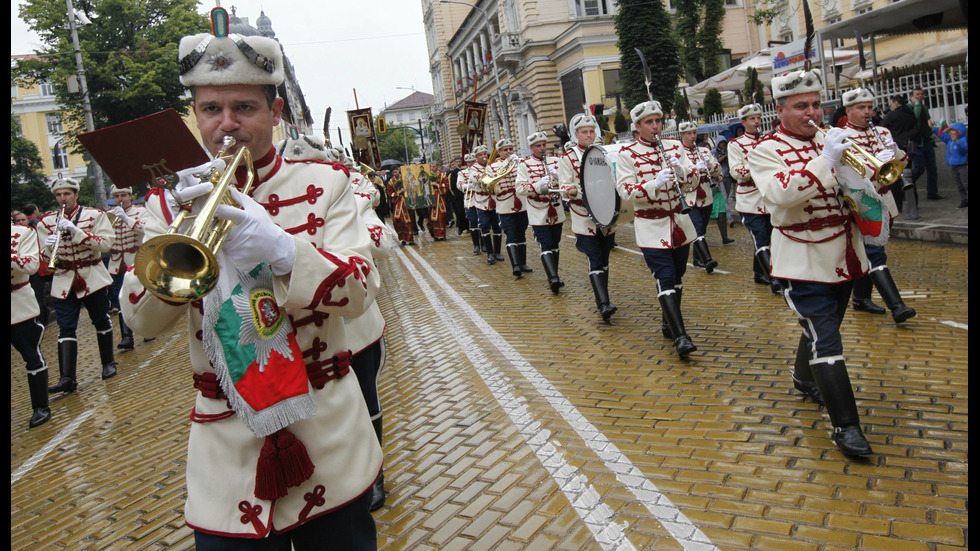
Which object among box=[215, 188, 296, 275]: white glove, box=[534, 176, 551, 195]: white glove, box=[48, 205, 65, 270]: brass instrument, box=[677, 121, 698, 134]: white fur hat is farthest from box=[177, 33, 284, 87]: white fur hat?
box=[677, 121, 698, 134]: white fur hat

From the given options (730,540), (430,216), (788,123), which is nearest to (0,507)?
(730,540)

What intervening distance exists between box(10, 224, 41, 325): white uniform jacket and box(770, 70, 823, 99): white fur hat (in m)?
6.87

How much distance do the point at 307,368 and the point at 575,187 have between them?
6.90 metres

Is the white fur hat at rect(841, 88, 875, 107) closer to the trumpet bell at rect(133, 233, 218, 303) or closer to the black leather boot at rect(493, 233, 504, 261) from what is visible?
the trumpet bell at rect(133, 233, 218, 303)

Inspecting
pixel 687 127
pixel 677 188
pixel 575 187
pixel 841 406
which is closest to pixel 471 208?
pixel 687 127

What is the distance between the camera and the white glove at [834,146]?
431cm

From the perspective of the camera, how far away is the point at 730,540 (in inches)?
131

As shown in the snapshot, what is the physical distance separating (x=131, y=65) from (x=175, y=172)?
39566mm

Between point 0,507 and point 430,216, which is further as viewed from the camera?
point 430,216

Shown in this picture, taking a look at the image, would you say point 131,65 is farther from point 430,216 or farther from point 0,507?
point 0,507

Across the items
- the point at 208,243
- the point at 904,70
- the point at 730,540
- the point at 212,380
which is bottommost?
the point at 730,540

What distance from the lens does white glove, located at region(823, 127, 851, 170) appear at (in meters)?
4.31

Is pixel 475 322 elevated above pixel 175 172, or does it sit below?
below

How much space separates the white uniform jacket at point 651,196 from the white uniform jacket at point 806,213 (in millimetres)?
2097
